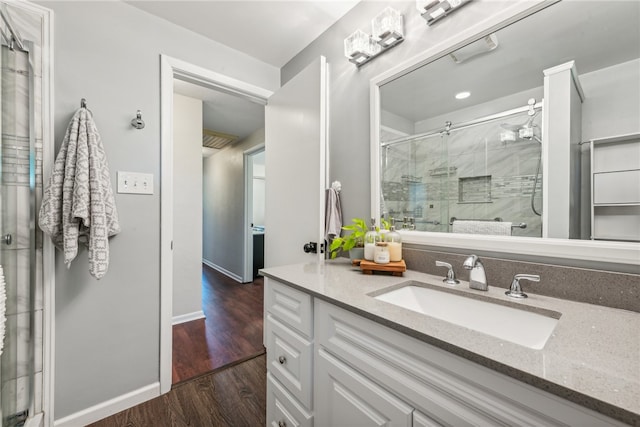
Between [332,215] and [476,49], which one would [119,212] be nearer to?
[332,215]

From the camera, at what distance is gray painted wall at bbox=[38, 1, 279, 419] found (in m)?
1.34

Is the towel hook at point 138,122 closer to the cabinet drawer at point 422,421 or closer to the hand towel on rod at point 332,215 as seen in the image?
the hand towel on rod at point 332,215

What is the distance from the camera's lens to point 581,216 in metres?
0.86

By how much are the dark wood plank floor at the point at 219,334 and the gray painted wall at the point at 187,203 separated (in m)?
0.28

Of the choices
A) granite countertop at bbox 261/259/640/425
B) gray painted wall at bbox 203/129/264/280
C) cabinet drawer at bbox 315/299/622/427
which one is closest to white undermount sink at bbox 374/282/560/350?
granite countertop at bbox 261/259/640/425

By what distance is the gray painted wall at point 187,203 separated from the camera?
8.93 ft

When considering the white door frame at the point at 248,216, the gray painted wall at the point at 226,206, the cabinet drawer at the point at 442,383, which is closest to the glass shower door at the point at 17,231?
the cabinet drawer at the point at 442,383

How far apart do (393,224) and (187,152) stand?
7.94 feet

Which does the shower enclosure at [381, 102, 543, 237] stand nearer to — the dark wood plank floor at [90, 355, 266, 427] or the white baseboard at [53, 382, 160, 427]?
the dark wood plank floor at [90, 355, 266, 427]

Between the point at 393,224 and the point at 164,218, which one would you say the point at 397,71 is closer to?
the point at 393,224

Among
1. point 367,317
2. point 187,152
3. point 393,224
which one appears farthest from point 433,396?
point 187,152

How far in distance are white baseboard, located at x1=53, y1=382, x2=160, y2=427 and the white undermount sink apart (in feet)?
5.05

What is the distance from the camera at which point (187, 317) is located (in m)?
2.68

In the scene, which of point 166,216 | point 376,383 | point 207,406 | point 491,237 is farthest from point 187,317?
point 491,237
